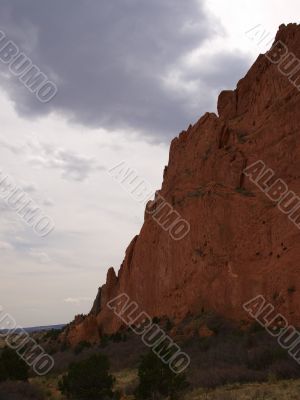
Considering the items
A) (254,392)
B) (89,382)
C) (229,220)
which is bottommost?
(254,392)

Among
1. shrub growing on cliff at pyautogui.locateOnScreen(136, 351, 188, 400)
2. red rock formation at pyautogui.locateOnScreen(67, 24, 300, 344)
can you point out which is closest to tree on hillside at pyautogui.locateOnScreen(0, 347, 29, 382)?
shrub growing on cliff at pyautogui.locateOnScreen(136, 351, 188, 400)

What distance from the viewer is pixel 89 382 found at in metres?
14.9

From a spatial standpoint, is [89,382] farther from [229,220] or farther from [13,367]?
[229,220]

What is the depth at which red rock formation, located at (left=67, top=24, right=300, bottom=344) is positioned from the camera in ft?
92.7

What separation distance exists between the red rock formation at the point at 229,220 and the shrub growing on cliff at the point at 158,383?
40.9 ft

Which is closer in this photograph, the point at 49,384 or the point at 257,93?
the point at 49,384

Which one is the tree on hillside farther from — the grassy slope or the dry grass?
the dry grass

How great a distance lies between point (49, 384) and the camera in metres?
21.3

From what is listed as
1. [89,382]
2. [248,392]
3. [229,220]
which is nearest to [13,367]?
[89,382]

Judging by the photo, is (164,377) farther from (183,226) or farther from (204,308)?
(183,226)

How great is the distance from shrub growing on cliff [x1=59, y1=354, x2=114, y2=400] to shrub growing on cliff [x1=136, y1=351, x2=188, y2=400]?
1.05 m

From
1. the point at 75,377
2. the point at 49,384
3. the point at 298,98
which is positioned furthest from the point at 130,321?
the point at 75,377

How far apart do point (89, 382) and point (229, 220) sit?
18204 mm

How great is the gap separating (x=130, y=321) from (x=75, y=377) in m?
24.1
